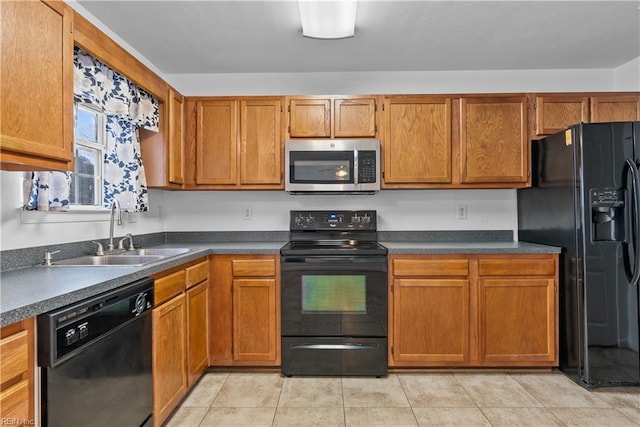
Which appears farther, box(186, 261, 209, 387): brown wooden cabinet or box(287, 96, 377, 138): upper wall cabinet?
box(287, 96, 377, 138): upper wall cabinet

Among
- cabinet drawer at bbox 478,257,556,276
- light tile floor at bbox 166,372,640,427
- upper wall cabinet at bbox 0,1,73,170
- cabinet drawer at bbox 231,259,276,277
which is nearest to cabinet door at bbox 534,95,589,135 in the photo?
cabinet drawer at bbox 478,257,556,276

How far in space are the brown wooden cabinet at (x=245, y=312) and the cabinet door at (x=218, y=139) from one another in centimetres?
74

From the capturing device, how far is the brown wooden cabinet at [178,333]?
1.88m

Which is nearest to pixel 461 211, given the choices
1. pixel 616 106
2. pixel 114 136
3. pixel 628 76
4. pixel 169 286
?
pixel 616 106

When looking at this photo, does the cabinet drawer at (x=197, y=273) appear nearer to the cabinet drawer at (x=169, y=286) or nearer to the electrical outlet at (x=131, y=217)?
the cabinet drawer at (x=169, y=286)

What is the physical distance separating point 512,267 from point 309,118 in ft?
6.18

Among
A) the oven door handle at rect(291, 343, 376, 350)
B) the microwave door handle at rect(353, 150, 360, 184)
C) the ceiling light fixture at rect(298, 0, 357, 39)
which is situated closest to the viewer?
the ceiling light fixture at rect(298, 0, 357, 39)

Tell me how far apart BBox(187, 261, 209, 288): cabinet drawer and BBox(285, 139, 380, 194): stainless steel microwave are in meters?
0.86

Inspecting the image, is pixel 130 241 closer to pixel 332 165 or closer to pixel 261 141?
pixel 261 141

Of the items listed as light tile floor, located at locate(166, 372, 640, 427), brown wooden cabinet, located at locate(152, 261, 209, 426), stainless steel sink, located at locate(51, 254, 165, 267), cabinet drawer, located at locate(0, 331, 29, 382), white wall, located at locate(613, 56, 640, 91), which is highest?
white wall, located at locate(613, 56, 640, 91)

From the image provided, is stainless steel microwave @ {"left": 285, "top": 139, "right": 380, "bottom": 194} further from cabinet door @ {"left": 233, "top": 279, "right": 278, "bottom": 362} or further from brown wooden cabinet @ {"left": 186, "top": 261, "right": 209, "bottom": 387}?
brown wooden cabinet @ {"left": 186, "top": 261, "right": 209, "bottom": 387}

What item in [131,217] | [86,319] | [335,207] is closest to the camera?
[86,319]

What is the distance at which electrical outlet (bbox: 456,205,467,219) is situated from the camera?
320 centimetres

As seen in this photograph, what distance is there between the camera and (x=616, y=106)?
2.84m
